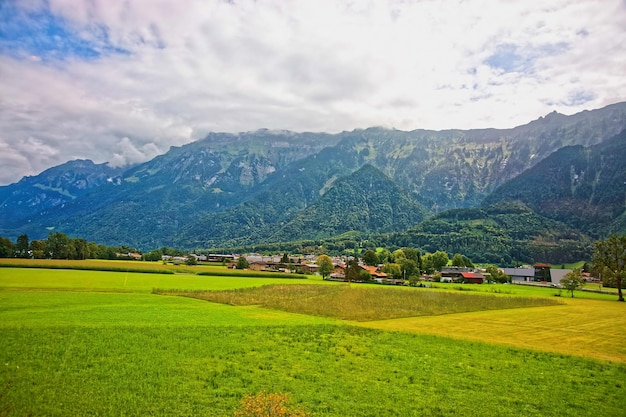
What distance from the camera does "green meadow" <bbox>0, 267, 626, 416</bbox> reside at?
17.2 metres

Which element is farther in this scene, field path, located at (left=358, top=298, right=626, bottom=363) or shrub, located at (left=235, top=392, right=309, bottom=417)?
field path, located at (left=358, top=298, right=626, bottom=363)

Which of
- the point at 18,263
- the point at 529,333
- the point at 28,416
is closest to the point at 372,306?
the point at 529,333

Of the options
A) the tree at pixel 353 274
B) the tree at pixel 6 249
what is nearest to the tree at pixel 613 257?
the tree at pixel 353 274

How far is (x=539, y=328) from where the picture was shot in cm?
4316

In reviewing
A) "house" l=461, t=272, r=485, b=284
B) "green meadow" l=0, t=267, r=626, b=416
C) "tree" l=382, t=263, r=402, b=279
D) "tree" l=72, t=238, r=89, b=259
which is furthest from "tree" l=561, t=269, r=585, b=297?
"tree" l=72, t=238, r=89, b=259

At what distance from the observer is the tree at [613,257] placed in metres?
80.2

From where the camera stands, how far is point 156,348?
25.1 m

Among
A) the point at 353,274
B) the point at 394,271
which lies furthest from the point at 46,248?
the point at 394,271

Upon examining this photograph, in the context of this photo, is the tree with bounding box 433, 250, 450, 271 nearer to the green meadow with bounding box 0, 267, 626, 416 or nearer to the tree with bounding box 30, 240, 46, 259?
the green meadow with bounding box 0, 267, 626, 416

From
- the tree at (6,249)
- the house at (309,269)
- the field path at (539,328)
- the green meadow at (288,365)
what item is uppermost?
the tree at (6,249)

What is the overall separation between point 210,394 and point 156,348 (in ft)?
29.4

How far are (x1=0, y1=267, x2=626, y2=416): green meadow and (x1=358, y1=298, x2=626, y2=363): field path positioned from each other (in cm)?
34

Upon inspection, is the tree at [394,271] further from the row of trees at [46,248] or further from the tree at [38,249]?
the tree at [38,249]

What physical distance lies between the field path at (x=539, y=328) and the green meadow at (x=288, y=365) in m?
0.34
